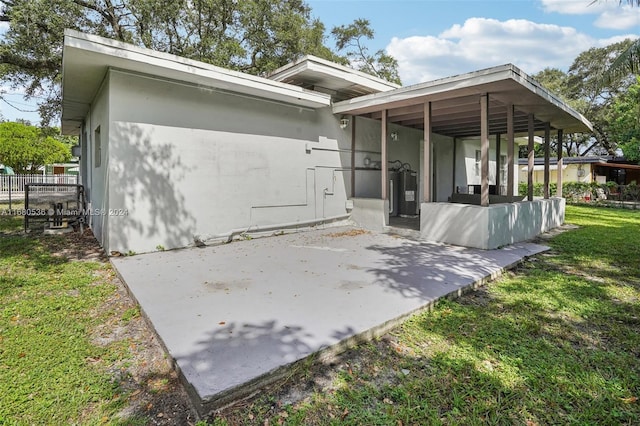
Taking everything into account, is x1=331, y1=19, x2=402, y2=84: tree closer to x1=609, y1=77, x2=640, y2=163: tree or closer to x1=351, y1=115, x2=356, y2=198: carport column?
x1=609, y1=77, x2=640, y2=163: tree

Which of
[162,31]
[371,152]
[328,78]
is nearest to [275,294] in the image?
[328,78]

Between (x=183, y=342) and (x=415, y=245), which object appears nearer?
(x=183, y=342)

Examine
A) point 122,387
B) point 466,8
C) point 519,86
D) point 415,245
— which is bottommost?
point 122,387

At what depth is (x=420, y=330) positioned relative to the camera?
9.86ft

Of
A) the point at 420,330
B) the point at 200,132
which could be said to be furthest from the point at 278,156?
the point at 420,330

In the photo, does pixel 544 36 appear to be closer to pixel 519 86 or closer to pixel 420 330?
pixel 519 86

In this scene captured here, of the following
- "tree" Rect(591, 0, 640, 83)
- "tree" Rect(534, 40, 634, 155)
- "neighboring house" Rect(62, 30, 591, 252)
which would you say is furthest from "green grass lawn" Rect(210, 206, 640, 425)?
"tree" Rect(534, 40, 634, 155)

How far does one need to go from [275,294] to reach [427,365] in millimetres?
1728

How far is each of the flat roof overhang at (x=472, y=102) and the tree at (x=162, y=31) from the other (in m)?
7.87

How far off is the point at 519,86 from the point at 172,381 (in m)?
6.19

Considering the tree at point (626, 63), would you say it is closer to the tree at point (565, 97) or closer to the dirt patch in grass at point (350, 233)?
the dirt patch in grass at point (350, 233)

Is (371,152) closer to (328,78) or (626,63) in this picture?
(328,78)

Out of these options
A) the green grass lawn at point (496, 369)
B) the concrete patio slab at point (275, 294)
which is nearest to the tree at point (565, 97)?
the concrete patio slab at point (275, 294)

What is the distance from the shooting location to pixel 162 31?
13.7 meters
